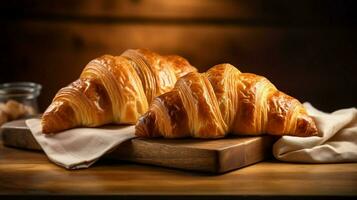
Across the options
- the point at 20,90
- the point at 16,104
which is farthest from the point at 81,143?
the point at 20,90

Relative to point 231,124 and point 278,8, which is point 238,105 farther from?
point 278,8

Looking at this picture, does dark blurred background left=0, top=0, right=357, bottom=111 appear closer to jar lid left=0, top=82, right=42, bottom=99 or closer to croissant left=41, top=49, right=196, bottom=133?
jar lid left=0, top=82, right=42, bottom=99

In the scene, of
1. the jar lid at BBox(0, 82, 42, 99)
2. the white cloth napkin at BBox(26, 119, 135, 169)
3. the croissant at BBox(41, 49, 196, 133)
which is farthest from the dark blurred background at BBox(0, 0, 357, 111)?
the white cloth napkin at BBox(26, 119, 135, 169)

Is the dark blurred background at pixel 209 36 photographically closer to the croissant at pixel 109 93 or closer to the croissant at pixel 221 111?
the croissant at pixel 109 93

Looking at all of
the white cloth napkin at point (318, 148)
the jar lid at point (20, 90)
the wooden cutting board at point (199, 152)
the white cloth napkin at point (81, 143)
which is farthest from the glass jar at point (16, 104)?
the white cloth napkin at point (318, 148)

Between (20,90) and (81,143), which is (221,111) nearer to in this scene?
(81,143)

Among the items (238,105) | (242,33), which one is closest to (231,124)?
(238,105)
